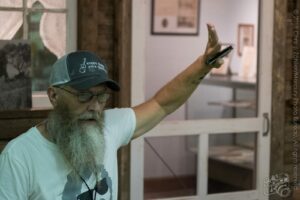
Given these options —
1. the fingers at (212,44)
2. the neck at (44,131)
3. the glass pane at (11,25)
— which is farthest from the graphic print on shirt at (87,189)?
the glass pane at (11,25)

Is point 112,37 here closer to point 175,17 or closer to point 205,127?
point 205,127

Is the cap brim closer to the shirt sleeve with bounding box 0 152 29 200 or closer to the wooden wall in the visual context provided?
the shirt sleeve with bounding box 0 152 29 200

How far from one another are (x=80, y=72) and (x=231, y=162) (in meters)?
2.61

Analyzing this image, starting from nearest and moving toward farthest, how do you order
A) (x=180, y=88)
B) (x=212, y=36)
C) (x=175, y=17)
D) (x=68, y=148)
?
(x=68, y=148) < (x=212, y=36) < (x=180, y=88) < (x=175, y=17)

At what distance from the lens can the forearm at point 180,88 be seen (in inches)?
82.4

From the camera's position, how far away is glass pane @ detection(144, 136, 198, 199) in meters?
3.60

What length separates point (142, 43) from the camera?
3086 mm

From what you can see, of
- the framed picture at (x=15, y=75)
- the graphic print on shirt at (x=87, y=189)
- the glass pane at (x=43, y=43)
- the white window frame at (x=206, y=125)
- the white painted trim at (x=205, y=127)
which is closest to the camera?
the graphic print on shirt at (x=87, y=189)

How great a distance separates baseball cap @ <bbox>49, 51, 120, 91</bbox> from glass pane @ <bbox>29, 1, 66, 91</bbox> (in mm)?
1073

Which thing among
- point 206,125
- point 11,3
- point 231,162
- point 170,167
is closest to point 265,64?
point 206,125

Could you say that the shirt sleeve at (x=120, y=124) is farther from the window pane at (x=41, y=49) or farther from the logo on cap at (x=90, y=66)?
the window pane at (x=41, y=49)

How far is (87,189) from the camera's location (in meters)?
1.79

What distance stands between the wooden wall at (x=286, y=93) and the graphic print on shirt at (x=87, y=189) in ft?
6.25

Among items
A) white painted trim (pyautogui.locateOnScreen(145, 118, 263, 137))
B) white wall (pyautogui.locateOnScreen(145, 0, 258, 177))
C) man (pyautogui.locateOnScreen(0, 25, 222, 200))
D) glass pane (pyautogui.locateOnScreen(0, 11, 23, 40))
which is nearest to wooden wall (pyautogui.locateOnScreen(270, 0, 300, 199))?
white painted trim (pyautogui.locateOnScreen(145, 118, 263, 137))
